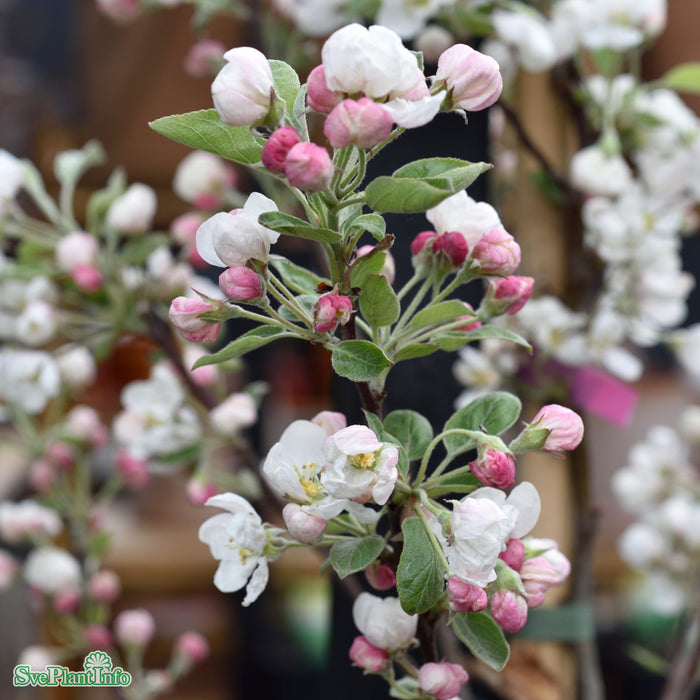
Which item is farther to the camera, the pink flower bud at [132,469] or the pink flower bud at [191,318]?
the pink flower bud at [132,469]

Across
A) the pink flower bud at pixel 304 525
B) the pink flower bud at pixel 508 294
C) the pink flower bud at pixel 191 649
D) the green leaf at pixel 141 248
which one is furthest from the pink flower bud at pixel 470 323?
the pink flower bud at pixel 191 649

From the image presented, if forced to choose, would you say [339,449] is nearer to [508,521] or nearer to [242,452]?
[508,521]

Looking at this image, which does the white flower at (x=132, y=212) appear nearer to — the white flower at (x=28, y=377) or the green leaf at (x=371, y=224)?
the white flower at (x=28, y=377)

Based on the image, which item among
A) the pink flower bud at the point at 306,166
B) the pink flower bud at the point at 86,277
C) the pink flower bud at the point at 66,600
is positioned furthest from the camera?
the pink flower bud at the point at 66,600

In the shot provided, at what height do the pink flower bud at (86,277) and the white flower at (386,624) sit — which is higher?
the white flower at (386,624)

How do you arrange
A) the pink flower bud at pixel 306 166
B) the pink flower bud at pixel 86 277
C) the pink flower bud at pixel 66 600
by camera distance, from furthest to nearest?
the pink flower bud at pixel 66 600 < the pink flower bud at pixel 86 277 < the pink flower bud at pixel 306 166

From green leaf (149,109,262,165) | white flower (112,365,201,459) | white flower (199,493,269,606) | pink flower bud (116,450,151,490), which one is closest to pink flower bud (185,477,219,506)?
white flower (112,365,201,459)

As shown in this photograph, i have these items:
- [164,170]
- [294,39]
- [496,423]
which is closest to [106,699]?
[164,170]

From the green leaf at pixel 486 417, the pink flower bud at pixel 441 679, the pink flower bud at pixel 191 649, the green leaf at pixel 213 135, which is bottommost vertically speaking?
the pink flower bud at pixel 191 649
